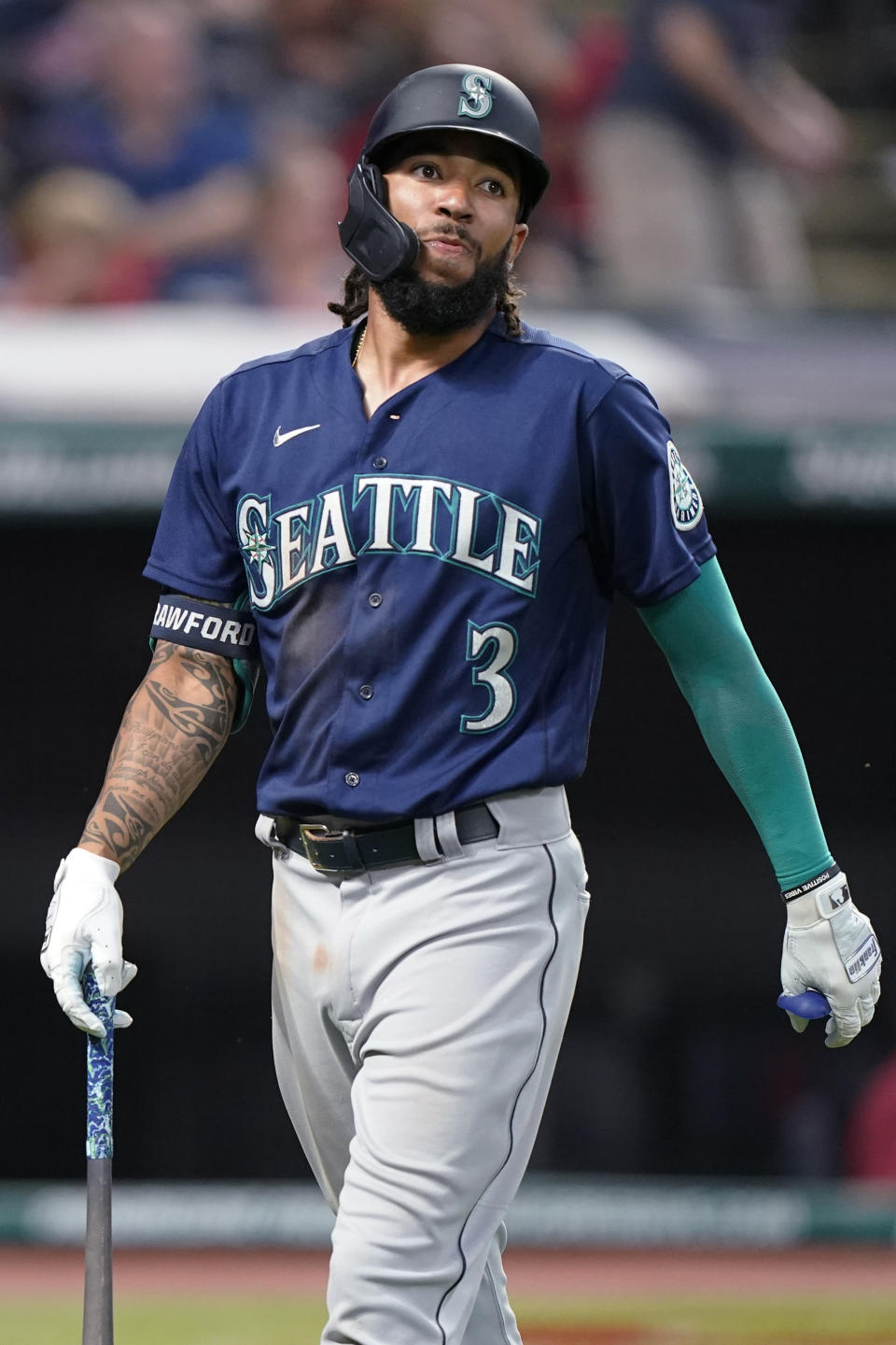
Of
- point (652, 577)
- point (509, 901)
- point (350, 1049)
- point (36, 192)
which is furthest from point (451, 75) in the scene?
point (36, 192)

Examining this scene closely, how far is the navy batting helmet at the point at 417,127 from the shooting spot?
253 cm

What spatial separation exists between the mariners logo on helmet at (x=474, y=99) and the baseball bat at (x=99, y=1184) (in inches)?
46.9

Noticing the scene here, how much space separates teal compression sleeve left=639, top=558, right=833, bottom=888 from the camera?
2.57 metres

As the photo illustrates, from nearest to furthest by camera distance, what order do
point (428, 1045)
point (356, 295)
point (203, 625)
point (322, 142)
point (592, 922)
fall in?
point (428, 1045)
point (203, 625)
point (356, 295)
point (592, 922)
point (322, 142)

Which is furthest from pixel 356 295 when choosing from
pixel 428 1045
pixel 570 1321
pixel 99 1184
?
pixel 570 1321

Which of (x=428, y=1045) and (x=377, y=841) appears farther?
(x=377, y=841)

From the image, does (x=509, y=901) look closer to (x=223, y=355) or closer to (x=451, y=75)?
(x=451, y=75)

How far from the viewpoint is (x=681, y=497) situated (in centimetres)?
257

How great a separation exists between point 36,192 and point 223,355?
42.1 inches

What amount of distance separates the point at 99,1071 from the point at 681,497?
1.04 m

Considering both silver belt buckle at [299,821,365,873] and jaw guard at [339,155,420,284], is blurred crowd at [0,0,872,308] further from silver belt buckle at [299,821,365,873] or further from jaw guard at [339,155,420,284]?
silver belt buckle at [299,821,365,873]

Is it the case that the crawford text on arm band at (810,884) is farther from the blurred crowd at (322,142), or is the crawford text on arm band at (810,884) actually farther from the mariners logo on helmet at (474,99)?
the blurred crowd at (322,142)

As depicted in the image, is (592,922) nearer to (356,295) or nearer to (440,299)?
(356,295)

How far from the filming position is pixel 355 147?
654 centimetres
